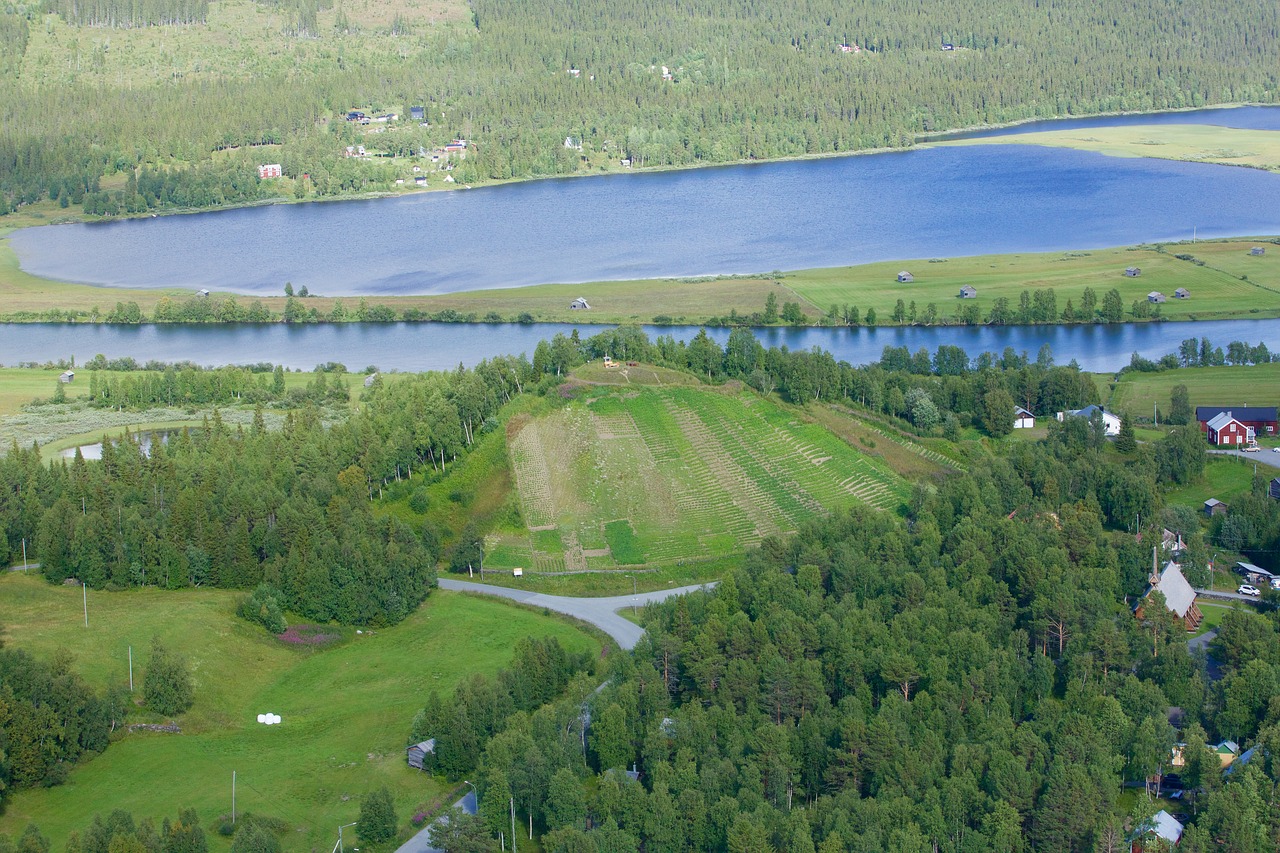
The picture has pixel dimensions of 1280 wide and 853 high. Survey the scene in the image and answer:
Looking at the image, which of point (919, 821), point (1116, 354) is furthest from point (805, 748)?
point (1116, 354)

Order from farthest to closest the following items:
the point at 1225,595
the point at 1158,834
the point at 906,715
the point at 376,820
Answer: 1. the point at 1225,595
2. the point at 906,715
3. the point at 376,820
4. the point at 1158,834

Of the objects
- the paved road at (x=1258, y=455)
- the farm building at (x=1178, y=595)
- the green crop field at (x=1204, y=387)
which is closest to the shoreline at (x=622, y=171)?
the green crop field at (x=1204, y=387)

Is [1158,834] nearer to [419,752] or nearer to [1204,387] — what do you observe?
[419,752]

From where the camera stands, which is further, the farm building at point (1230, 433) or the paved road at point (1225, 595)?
the farm building at point (1230, 433)

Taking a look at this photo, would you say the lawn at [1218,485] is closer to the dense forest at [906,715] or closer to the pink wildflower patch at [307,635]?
the dense forest at [906,715]

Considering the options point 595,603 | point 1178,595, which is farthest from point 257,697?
point 1178,595

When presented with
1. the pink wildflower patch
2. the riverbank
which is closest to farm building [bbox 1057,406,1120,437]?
the riverbank
